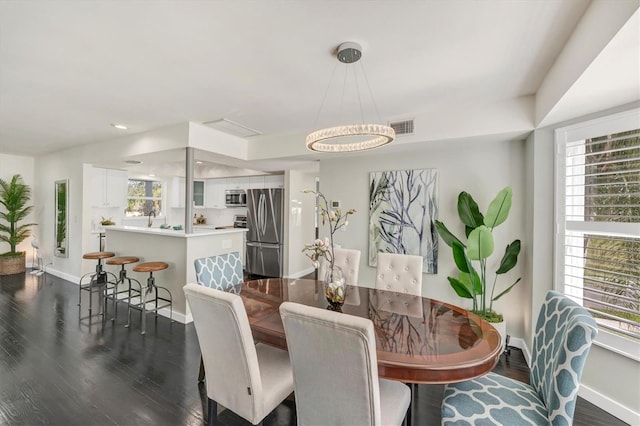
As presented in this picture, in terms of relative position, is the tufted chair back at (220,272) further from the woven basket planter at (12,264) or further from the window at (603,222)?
the woven basket planter at (12,264)

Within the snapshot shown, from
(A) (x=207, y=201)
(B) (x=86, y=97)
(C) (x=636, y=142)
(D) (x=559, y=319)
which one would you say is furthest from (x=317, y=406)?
(A) (x=207, y=201)

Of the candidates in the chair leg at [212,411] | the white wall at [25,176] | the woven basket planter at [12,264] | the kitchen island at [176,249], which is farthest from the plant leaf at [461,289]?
the white wall at [25,176]

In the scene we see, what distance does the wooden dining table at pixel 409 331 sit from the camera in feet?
4.29

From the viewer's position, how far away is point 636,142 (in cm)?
204

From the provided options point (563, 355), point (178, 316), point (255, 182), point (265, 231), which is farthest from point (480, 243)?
point (255, 182)

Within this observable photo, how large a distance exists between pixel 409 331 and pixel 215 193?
21.2 feet

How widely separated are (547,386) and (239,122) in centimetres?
373

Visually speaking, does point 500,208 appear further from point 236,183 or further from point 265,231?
point 236,183

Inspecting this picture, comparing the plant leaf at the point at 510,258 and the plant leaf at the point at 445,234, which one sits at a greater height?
the plant leaf at the point at 445,234

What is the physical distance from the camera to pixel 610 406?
2105 mm

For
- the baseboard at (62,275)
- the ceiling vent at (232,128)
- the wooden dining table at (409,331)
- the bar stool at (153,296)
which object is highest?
the ceiling vent at (232,128)

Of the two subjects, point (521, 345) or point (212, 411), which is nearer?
point (212, 411)

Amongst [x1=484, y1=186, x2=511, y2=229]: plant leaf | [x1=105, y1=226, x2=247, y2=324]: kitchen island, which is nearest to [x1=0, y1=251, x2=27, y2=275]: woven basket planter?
[x1=105, y1=226, x2=247, y2=324]: kitchen island

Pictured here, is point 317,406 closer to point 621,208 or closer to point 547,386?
point 547,386
